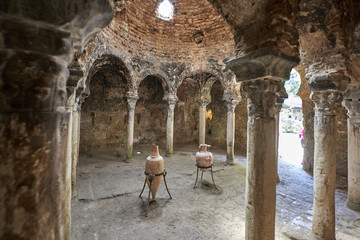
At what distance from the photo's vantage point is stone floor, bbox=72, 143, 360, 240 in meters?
3.44

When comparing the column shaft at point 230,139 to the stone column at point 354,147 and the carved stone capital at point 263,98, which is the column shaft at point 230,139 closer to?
the stone column at point 354,147

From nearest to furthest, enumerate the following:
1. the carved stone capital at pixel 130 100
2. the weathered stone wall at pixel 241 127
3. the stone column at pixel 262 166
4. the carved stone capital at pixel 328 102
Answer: the stone column at pixel 262 166 < the carved stone capital at pixel 328 102 < the carved stone capital at pixel 130 100 < the weathered stone wall at pixel 241 127

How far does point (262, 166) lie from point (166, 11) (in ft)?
30.8

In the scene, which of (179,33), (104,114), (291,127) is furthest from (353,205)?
(291,127)

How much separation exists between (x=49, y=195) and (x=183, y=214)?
3.81m

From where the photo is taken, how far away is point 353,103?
434 centimetres

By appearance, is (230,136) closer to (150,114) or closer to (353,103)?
(353,103)

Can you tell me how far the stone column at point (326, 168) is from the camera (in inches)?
118

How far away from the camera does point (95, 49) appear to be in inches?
238

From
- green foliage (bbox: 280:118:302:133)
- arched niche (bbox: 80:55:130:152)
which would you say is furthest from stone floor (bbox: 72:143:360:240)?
green foliage (bbox: 280:118:302:133)

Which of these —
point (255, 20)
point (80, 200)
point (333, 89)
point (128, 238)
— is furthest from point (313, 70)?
point (80, 200)

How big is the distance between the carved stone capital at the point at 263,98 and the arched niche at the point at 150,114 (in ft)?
33.0

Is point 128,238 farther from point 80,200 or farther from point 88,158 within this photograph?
point 88,158

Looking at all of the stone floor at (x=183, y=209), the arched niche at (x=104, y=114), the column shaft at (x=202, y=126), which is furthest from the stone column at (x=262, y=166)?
the arched niche at (x=104, y=114)
